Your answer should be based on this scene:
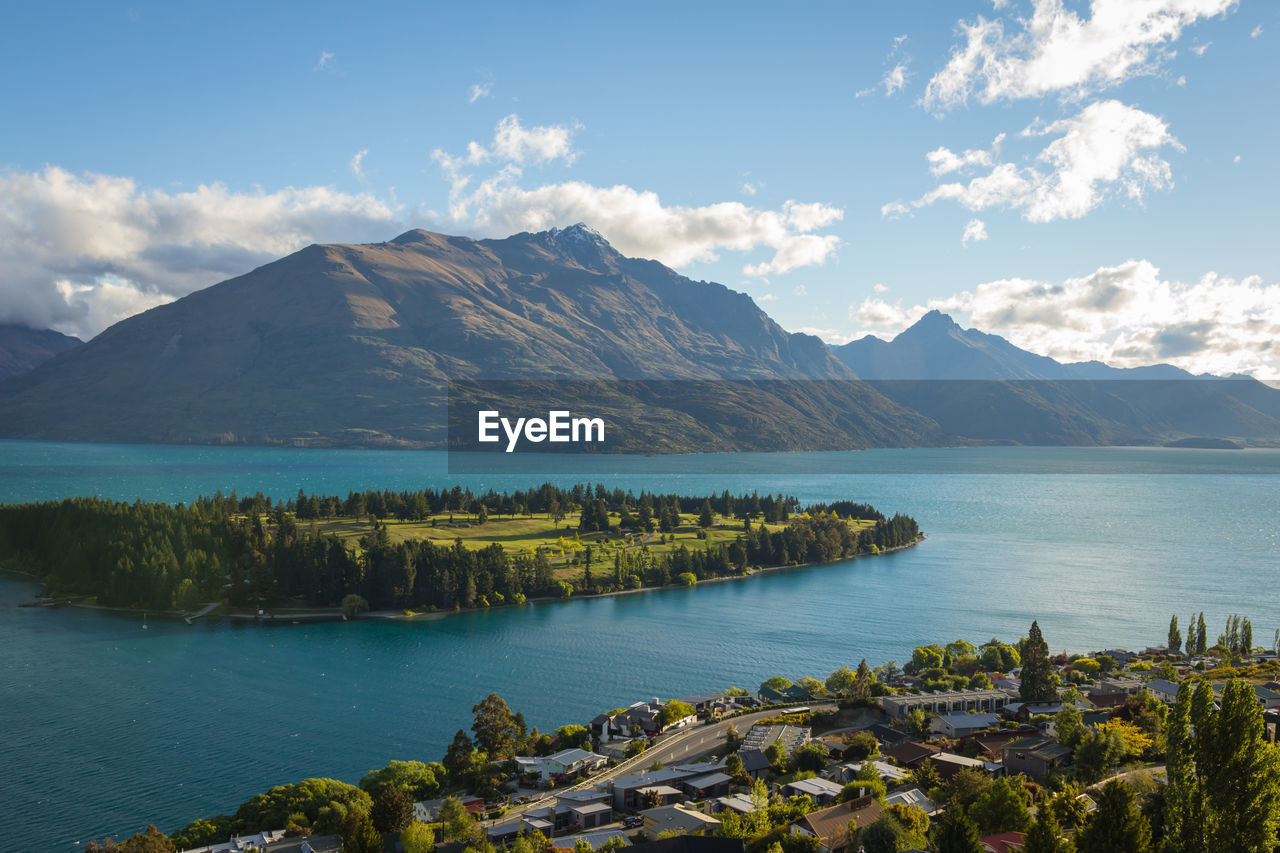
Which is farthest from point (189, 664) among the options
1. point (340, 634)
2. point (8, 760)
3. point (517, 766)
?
point (517, 766)

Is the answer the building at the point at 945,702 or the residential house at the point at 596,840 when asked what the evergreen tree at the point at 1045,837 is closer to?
the residential house at the point at 596,840

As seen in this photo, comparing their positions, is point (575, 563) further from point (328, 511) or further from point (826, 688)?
point (826, 688)

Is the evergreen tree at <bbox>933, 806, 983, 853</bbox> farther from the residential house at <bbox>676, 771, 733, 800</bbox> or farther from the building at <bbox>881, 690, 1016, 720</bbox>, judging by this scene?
the building at <bbox>881, 690, 1016, 720</bbox>

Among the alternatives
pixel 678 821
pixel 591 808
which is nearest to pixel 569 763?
pixel 591 808

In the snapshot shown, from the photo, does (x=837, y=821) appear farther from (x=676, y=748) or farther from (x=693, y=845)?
(x=676, y=748)

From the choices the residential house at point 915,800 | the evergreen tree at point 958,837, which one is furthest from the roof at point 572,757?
the evergreen tree at point 958,837

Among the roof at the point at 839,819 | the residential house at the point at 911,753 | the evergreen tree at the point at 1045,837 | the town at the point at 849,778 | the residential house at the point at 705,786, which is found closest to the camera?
the evergreen tree at the point at 1045,837
